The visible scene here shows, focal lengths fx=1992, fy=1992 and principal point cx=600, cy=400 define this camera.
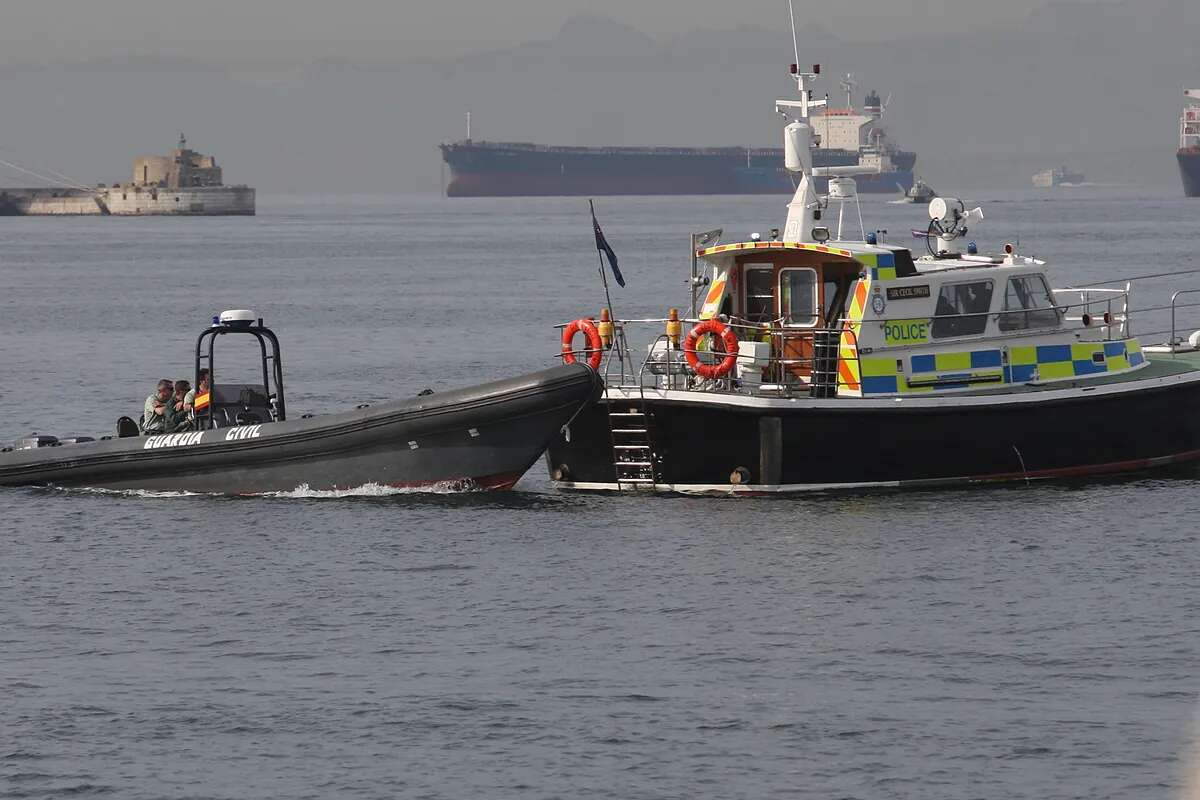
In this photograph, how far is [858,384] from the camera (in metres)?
25.0

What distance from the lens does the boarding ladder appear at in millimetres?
24922

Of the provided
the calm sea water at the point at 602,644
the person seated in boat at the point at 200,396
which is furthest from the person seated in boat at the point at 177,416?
the calm sea water at the point at 602,644

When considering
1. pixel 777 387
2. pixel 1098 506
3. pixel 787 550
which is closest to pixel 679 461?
pixel 777 387

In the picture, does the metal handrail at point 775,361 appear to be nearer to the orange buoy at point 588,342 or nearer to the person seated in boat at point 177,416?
the orange buoy at point 588,342

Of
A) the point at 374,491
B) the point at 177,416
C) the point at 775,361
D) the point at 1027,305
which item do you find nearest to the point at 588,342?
the point at 775,361

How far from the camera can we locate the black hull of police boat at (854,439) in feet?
80.7

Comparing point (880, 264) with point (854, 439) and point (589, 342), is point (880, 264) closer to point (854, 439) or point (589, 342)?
point (854, 439)

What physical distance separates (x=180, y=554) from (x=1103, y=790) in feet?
39.5

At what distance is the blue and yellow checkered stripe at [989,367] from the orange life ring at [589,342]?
3.36 meters

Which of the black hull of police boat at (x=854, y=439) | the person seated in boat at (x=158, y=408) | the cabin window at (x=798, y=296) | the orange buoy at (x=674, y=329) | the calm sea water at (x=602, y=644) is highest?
the cabin window at (x=798, y=296)

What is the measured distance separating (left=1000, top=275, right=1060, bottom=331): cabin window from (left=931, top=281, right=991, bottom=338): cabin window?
0.30m

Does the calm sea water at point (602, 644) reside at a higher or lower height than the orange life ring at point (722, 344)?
lower

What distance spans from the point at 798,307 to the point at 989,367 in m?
2.57

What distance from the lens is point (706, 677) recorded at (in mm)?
17484
